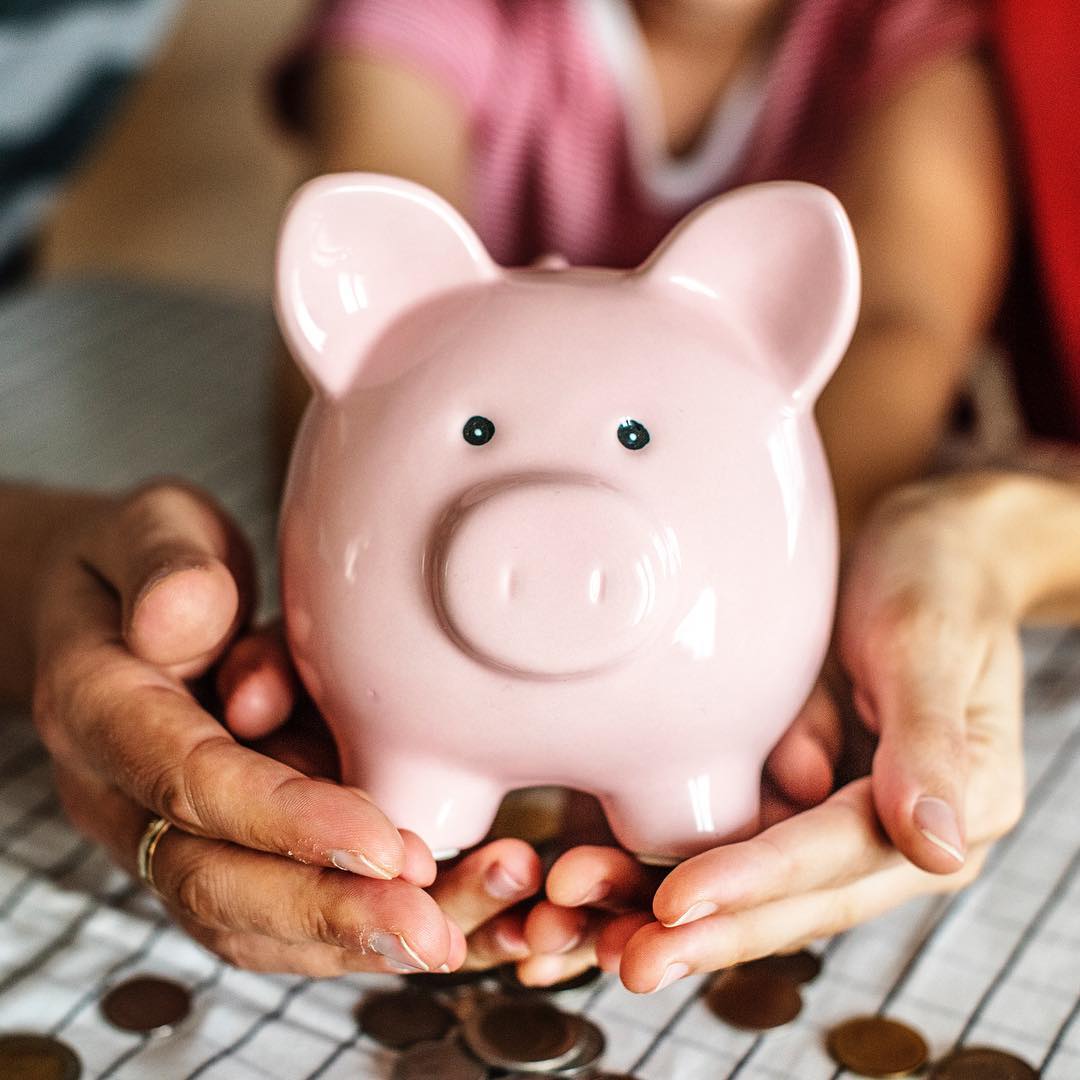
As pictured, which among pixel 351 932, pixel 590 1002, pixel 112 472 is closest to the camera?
pixel 351 932

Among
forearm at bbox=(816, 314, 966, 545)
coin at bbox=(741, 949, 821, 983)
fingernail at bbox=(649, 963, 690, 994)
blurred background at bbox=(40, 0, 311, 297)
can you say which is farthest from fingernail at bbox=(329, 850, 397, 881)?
blurred background at bbox=(40, 0, 311, 297)

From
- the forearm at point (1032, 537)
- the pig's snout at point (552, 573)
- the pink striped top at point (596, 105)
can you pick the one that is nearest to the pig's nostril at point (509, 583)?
the pig's snout at point (552, 573)

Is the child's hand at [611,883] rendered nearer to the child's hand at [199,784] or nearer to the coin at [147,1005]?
the child's hand at [199,784]

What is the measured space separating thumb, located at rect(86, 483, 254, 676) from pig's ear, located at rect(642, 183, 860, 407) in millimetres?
222

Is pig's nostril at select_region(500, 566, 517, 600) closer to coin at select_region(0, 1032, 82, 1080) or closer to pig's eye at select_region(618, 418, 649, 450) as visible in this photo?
pig's eye at select_region(618, 418, 649, 450)

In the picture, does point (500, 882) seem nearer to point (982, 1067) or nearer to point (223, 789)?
point (223, 789)

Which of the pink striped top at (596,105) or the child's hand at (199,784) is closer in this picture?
the child's hand at (199,784)

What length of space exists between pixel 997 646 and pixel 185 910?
37 cm

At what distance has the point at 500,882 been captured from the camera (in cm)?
51

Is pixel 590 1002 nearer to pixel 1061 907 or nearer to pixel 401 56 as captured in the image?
pixel 1061 907

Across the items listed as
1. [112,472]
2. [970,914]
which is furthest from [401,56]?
[970,914]

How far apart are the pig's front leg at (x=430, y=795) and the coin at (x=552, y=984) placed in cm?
9

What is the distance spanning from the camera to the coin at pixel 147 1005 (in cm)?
57

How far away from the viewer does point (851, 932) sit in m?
0.65
